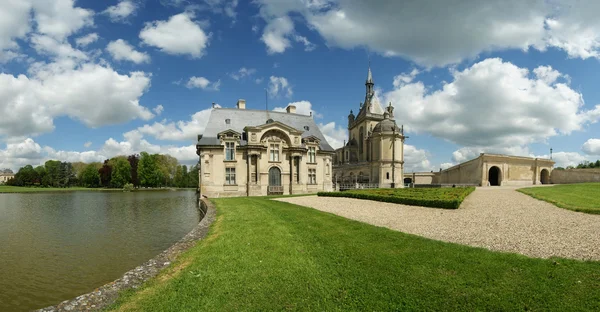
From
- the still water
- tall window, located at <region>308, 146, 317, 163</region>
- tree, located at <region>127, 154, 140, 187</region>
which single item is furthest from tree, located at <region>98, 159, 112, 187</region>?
the still water

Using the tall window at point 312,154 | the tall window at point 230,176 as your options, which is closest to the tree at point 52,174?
the tall window at point 230,176

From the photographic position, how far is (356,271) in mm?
6566

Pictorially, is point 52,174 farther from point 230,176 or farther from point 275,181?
point 275,181

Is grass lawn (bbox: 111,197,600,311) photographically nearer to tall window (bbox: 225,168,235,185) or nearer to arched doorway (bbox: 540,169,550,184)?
tall window (bbox: 225,168,235,185)

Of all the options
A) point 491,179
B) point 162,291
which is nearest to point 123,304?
point 162,291

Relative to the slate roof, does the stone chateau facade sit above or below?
below

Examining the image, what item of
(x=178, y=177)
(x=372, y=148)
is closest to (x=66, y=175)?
(x=178, y=177)

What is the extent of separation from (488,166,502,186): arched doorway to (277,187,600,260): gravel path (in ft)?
126

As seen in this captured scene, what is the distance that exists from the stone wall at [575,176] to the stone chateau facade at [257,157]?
42.3m

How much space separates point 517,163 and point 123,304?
193ft

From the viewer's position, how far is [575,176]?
47719 millimetres

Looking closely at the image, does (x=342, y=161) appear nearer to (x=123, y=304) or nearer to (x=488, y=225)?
(x=488, y=225)

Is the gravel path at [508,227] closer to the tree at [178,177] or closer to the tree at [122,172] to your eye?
the tree at [122,172]

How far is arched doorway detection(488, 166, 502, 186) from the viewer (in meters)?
47.6
